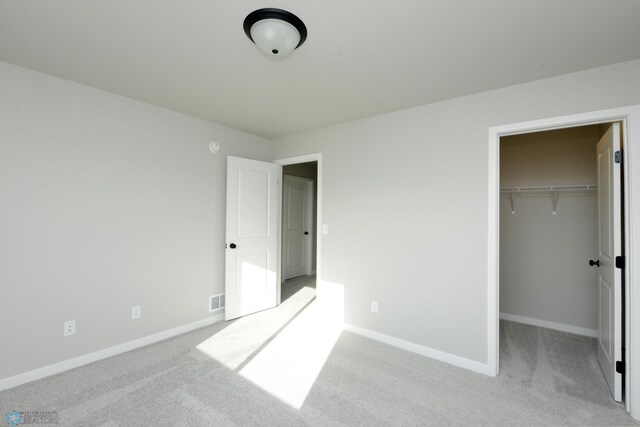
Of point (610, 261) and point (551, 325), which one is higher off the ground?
point (610, 261)

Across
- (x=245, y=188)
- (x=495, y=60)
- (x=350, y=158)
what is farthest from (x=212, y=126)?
(x=495, y=60)

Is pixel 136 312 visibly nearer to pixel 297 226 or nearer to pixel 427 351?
pixel 427 351

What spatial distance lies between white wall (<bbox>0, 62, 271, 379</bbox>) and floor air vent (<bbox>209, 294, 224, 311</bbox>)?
0.08 metres

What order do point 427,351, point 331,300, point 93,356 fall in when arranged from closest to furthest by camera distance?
point 93,356
point 427,351
point 331,300

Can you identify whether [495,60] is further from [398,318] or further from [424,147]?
[398,318]

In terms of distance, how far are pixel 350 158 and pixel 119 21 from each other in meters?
2.31

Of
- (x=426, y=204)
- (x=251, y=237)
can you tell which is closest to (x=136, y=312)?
(x=251, y=237)

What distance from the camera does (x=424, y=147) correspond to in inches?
110

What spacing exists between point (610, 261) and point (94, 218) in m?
4.30

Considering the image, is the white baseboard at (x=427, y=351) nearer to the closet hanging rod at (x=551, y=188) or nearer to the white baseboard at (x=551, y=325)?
the white baseboard at (x=551, y=325)

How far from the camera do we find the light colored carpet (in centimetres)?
186

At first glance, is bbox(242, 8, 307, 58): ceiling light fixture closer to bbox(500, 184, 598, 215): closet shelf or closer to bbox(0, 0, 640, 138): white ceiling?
bbox(0, 0, 640, 138): white ceiling

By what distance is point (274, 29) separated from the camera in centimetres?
159

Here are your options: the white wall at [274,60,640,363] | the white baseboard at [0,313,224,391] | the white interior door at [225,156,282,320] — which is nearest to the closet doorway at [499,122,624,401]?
the white wall at [274,60,640,363]
